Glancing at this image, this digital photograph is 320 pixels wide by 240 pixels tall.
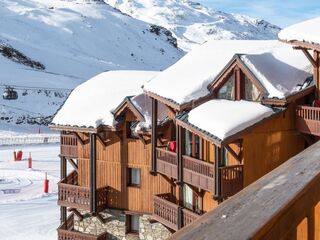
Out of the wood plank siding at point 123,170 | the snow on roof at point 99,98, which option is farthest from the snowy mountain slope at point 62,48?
the wood plank siding at point 123,170

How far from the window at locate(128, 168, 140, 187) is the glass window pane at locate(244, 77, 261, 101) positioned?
6.10 meters

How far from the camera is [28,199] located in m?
29.4

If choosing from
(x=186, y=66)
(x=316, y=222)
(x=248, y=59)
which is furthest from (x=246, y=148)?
(x=316, y=222)

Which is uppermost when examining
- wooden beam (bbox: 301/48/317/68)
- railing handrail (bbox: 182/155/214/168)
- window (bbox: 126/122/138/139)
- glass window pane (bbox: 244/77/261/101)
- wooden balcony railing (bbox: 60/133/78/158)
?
wooden beam (bbox: 301/48/317/68)

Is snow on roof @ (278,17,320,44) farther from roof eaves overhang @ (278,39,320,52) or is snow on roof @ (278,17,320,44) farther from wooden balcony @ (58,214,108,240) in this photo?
wooden balcony @ (58,214,108,240)

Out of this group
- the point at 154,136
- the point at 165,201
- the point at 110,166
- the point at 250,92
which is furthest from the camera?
the point at 110,166

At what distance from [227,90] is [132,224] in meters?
6.94

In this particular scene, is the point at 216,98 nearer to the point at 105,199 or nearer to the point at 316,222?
the point at 105,199

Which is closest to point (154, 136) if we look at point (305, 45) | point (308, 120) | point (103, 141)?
point (103, 141)

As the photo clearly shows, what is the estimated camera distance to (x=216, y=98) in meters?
17.5

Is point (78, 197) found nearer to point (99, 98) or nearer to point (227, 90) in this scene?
point (99, 98)

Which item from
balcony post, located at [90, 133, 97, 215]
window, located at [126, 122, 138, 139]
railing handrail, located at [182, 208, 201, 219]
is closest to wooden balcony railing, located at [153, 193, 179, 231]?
railing handrail, located at [182, 208, 201, 219]

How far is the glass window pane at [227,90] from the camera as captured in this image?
1700 centimetres

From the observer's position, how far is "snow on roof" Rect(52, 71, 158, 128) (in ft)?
68.8
